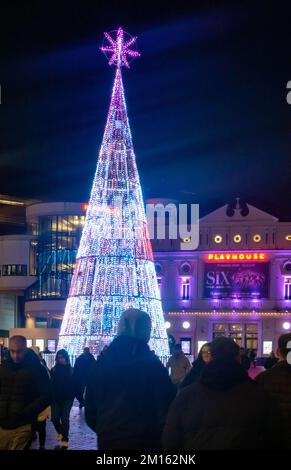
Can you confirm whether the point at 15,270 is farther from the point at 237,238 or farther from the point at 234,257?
the point at 237,238

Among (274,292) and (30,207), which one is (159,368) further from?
(30,207)

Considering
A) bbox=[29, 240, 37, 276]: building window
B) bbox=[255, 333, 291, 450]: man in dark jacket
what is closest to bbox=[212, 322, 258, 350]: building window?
bbox=[29, 240, 37, 276]: building window

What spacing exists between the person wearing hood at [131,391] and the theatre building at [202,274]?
55.7 m

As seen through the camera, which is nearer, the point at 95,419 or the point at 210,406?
the point at 210,406

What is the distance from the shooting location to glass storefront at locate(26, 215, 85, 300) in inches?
2530

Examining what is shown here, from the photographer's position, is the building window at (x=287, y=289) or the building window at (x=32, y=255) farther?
the building window at (x=32, y=255)

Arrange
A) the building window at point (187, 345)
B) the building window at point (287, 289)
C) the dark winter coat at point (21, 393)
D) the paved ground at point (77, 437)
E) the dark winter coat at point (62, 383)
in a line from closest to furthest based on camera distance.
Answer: the dark winter coat at point (21, 393) < the paved ground at point (77, 437) < the dark winter coat at point (62, 383) < the building window at point (287, 289) < the building window at point (187, 345)

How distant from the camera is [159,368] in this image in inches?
219

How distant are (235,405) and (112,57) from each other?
25371 millimetres

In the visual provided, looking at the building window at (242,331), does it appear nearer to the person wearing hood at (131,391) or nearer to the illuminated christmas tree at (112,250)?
the illuminated christmas tree at (112,250)

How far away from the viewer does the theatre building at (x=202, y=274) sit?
204 ft

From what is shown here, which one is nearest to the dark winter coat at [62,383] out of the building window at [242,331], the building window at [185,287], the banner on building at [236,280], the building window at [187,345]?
the building window at [242,331]

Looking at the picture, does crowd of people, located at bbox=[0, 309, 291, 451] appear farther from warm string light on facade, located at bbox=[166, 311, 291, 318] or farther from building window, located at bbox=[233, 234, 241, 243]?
building window, located at bbox=[233, 234, 241, 243]

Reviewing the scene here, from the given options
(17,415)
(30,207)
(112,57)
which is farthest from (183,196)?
(17,415)
